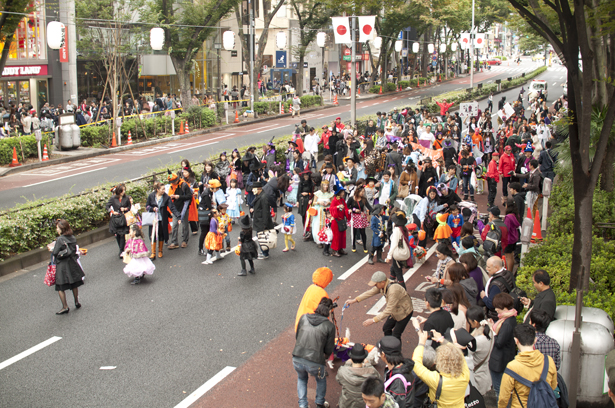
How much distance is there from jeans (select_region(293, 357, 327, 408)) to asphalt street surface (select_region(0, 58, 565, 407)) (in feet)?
1.62

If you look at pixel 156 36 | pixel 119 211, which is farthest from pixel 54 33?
pixel 119 211

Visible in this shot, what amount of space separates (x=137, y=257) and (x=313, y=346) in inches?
218

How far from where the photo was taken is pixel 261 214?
11.9 meters

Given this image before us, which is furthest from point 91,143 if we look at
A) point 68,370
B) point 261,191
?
point 68,370

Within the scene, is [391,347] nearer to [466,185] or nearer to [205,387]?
[205,387]

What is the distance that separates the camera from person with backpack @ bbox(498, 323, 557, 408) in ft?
17.2

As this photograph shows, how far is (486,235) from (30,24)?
30.2 metres

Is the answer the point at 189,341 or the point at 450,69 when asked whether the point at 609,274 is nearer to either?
the point at 189,341

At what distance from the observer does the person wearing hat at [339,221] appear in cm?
1191

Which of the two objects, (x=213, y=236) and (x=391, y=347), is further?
(x=213, y=236)

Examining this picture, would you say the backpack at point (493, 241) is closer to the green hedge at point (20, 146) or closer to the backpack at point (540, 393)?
the backpack at point (540, 393)

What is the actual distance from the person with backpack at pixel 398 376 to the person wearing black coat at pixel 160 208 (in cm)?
740

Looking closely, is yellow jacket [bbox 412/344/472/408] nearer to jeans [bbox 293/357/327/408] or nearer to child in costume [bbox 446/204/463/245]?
jeans [bbox 293/357/327/408]

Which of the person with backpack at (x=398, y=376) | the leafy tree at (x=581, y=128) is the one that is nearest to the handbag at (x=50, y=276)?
the person with backpack at (x=398, y=376)
